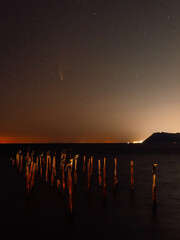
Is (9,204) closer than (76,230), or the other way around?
(76,230)

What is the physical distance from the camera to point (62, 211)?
513 inches

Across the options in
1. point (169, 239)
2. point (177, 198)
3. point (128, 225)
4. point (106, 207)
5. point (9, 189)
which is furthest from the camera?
point (9, 189)

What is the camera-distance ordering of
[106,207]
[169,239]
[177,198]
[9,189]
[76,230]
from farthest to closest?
[9,189] → [177,198] → [106,207] → [76,230] → [169,239]

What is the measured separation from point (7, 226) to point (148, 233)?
600 centimetres

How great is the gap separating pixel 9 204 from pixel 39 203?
175 cm

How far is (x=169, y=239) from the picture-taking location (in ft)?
33.4

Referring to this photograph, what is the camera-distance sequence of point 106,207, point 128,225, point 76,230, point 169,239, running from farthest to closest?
point 106,207, point 128,225, point 76,230, point 169,239

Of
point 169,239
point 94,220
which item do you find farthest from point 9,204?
point 169,239

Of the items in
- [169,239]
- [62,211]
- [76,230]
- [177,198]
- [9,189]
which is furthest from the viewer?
[9,189]

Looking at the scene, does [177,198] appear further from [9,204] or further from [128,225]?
[9,204]

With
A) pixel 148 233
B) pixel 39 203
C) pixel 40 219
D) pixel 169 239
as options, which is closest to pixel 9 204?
pixel 39 203

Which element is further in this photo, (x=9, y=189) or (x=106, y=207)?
(x=9, y=189)

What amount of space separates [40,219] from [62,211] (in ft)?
4.32

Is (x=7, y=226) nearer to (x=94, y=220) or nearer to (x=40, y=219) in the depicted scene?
(x=40, y=219)
